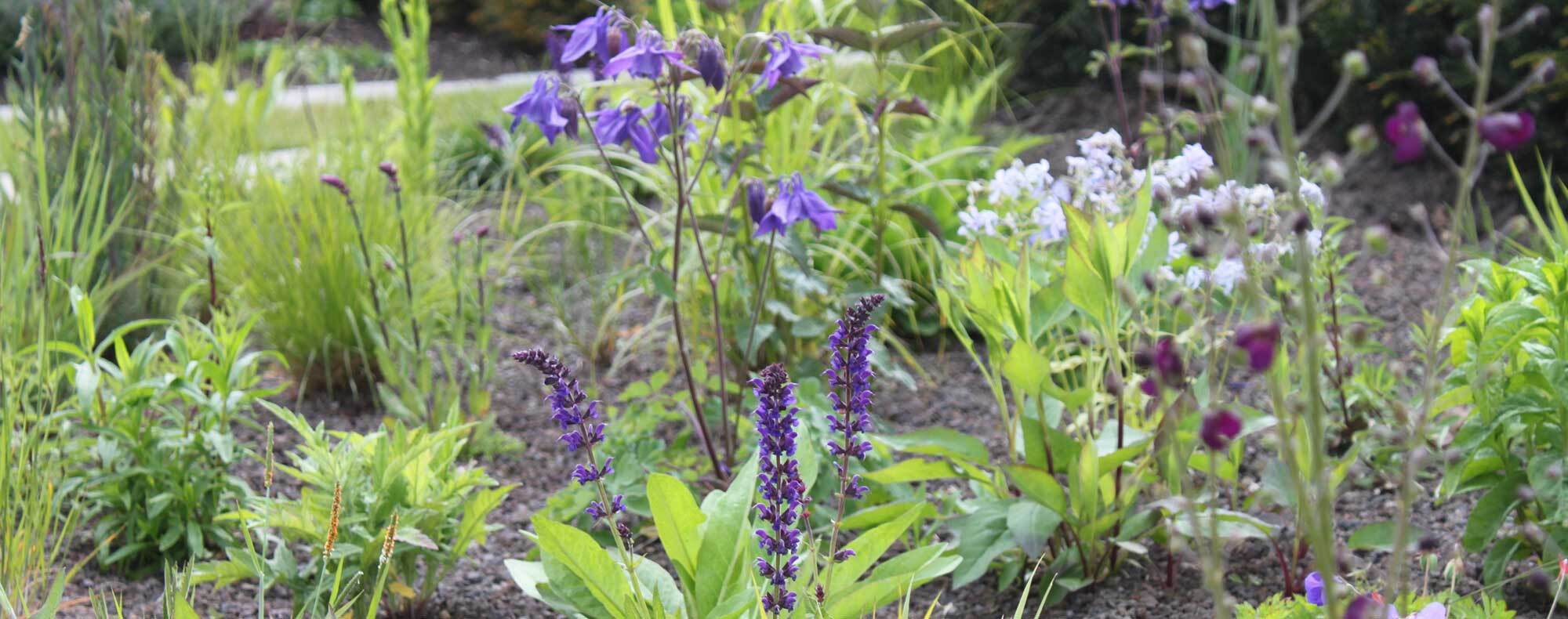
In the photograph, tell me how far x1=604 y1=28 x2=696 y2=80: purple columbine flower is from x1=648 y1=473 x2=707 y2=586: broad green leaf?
2.14 feet

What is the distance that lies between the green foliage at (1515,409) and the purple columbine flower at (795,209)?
97 centimetres

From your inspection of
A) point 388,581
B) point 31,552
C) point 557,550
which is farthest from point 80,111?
point 557,550

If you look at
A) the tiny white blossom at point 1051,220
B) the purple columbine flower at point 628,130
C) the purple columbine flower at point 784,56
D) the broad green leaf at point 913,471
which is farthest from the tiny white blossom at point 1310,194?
the purple columbine flower at point 628,130

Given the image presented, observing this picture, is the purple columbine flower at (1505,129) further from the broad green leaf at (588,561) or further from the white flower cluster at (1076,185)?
the white flower cluster at (1076,185)

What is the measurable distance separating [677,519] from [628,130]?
0.72m

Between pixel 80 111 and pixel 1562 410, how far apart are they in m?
3.31

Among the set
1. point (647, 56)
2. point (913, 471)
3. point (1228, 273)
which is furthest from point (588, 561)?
point (1228, 273)

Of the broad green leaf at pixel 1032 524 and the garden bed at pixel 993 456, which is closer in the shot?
the broad green leaf at pixel 1032 524

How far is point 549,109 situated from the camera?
2.14 metres

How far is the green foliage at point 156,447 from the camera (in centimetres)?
221

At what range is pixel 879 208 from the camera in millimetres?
3021

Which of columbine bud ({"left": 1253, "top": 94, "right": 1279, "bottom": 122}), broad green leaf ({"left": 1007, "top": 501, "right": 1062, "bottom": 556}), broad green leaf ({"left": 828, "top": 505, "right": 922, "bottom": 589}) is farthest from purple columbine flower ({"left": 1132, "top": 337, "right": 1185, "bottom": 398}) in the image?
broad green leaf ({"left": 1007, "top": 501, "right": 1062, "bottom": 556})

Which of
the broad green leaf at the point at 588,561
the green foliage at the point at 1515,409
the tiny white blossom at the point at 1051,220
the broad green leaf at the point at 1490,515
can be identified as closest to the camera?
the broad green leaf at the point at 588,561

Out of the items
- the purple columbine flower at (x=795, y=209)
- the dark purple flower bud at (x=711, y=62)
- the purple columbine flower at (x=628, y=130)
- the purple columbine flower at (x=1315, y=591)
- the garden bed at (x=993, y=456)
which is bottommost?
the garden bed at (x=993, y=456)
